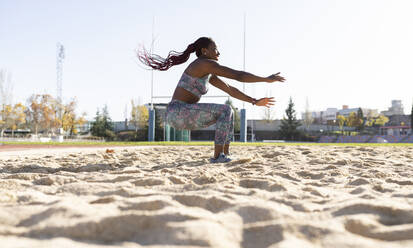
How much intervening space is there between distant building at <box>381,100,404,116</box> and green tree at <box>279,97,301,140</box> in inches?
1516

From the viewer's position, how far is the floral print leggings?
3.46 m

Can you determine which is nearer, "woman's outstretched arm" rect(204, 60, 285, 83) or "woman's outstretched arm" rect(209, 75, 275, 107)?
"woman's outstretched arm" rect(204, 60, 285, 83)

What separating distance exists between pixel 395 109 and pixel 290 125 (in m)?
47.3

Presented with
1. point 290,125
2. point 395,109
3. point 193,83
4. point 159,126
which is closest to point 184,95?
point 193,83

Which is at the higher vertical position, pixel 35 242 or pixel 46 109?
pixel 46 109

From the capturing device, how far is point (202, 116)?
3475 mm

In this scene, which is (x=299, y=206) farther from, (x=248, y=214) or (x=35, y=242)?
(x=35, y=242)

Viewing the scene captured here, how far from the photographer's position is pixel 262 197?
165 cm

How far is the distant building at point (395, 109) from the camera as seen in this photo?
6675 centimetres

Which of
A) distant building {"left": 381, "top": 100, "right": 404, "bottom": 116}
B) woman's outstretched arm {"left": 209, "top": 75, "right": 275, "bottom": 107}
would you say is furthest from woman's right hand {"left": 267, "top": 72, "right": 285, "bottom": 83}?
distant building {"left": 381, "top": 100, "right": 404, "bottom": 116}

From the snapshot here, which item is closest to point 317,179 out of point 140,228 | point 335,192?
point 335,192

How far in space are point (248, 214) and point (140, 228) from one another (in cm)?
48

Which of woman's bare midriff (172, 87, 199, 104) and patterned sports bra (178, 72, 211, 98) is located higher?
patterned sports bra (178, 72, 211, 98)

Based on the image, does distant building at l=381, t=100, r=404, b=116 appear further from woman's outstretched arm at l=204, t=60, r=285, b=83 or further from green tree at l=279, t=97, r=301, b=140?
woman's outstretched arm at l=204, t=60, r=285, b=83
